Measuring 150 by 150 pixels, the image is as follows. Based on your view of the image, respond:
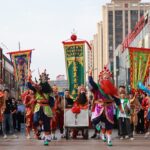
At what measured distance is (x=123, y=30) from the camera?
164 metres

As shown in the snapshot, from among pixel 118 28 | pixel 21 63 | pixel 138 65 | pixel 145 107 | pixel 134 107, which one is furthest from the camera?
pixel 118 28

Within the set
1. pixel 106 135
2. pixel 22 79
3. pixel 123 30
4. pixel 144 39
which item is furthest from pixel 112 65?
pixel 106 135

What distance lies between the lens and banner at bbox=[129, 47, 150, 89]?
21.9m

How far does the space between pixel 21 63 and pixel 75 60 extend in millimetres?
3652

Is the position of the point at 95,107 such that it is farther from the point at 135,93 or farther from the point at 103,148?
the point at 135,93

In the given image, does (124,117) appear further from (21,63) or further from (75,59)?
(21,63)

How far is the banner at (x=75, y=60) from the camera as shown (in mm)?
21156

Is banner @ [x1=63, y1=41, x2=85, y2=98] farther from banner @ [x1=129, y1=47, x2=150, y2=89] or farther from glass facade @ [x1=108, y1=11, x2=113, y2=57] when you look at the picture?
glass facade @ [x1=108, y1=11, x2=113, y2=57]

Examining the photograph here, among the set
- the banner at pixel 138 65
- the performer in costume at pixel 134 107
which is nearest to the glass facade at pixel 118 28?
the banner at pixel 138 65

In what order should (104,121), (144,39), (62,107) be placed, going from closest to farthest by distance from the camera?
(104,121), (62,107), (144,39)

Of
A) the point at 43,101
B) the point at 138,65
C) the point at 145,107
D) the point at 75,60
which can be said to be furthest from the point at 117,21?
the point at 43,101

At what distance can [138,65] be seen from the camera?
2223 centimetres

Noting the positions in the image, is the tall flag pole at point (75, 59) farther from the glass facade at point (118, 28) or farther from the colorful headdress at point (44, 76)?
the glass facade at point (118, 28)

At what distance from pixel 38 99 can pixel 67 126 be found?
2205 mm
